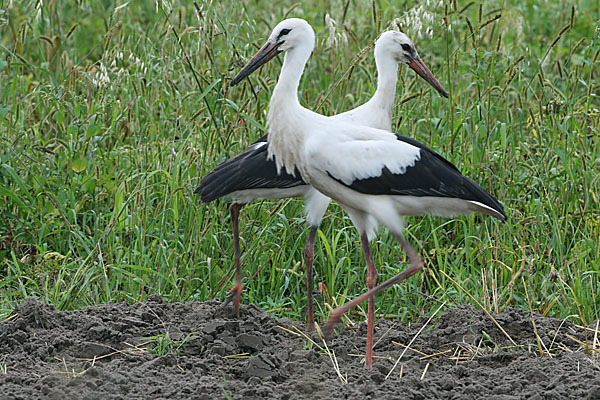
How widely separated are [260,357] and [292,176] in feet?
4.10

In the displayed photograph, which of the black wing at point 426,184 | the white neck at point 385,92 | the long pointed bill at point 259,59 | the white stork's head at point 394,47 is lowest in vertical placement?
the black wing at point 426,184

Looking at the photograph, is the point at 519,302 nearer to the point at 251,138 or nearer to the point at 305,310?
the point at 305,310

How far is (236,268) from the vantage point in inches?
195

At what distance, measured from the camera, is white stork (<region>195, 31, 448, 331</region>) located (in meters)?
4.84

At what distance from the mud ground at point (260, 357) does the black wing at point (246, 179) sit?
64 centimetres

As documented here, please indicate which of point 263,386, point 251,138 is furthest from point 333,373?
point 251,138

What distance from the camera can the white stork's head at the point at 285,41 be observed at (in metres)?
4.54

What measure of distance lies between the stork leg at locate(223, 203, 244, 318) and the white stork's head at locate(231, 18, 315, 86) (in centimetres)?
91

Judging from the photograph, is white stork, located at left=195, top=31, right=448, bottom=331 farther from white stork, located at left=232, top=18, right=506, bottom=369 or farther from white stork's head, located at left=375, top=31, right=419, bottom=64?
white stork, located at left=232, top=18, right=506, bottom=369

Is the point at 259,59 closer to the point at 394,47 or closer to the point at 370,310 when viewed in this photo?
the point at 394,47

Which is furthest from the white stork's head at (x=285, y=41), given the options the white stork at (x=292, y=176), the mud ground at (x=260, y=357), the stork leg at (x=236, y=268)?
the mud ground at (x=260, y=357)

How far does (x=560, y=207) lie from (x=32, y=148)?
11.3 ft

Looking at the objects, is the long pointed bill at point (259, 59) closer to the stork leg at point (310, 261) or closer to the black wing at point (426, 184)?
the black wing at point (426, 184)

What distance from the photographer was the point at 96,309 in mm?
4598
